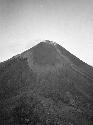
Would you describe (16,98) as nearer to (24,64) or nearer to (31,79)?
(31,79)

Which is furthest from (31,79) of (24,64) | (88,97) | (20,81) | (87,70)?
(87,70)

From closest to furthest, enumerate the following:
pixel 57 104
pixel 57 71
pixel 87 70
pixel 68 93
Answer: pixel 57 104, pixel 68 93, pixel 57 71, pixel 87 70

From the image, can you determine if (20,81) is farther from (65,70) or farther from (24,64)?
(65,70)

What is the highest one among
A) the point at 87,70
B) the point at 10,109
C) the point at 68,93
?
the point at 87,70

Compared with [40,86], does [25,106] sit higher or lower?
lower

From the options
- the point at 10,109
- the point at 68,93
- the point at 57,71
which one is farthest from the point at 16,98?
the point at 57,71

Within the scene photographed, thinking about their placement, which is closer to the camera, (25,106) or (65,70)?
(25,106)

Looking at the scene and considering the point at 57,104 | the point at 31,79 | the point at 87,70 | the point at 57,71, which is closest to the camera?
the point at 57,104
